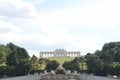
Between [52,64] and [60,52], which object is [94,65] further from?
[60,52]

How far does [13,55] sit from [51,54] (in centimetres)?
5440

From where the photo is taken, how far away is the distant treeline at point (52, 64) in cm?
10748

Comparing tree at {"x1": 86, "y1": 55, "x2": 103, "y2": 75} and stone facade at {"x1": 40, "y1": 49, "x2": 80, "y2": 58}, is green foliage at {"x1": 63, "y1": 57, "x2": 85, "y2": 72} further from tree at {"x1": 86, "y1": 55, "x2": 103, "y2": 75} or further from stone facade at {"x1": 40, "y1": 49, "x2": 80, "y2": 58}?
stone facade at {"x1": 40, "y1": 49, "x2": 80, "y2": 58}

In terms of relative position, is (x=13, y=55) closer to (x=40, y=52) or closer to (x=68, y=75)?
(x=68, y=75)

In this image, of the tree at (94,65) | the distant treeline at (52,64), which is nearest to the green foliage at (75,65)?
the distant treeline at (52,64)

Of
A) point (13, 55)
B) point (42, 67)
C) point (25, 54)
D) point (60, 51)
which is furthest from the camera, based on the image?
point (60, 51)

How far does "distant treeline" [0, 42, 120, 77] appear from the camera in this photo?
10748 centimetres

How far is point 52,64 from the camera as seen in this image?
4754 inches

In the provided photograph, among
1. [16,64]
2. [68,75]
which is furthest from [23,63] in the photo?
[68,75]

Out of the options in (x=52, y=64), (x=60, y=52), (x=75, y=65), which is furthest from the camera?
(x=60, y=52)

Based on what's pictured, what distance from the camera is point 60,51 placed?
6762 inches

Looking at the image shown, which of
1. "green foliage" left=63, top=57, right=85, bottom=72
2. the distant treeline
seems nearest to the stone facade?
the distant treeline

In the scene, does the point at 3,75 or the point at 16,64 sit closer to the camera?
the point at 3,75

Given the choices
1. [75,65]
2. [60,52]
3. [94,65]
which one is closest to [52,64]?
[75,65]
